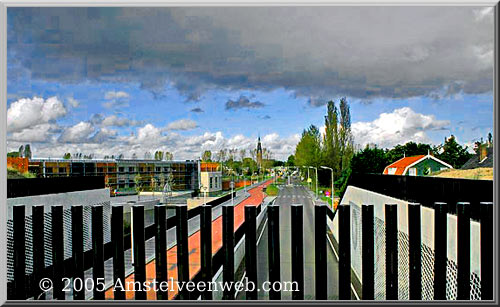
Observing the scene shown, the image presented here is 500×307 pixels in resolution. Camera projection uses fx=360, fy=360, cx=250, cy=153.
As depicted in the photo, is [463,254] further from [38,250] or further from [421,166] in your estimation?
[421,166]

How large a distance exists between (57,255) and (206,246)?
2.90 ft

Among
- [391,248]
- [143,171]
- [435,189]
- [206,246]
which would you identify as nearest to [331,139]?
[143,171]

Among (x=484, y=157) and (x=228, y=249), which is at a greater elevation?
(x=484, y=157)

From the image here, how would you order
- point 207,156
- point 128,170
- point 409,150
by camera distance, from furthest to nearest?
1. point 207,156
2. point 409,150
3. point 128,170

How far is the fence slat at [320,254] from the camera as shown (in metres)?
2.01

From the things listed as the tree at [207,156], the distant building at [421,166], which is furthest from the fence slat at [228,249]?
the tree at [207,156]

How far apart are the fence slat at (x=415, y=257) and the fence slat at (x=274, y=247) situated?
0.77m

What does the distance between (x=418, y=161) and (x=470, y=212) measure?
26.2 m

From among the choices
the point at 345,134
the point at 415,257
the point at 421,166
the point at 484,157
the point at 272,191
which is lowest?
the point at 272,191

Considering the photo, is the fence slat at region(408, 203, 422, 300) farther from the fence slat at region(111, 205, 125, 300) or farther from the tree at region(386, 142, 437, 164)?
the tree at region(386, 142, 437, 164)

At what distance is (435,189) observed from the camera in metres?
3.14

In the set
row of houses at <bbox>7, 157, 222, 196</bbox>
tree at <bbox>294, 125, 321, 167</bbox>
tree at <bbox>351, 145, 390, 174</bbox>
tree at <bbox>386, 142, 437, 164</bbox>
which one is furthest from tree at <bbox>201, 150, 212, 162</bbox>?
tree at <bbox>386, 142, 437, 164</bbox>

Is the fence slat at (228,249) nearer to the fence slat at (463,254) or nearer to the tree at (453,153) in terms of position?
the fence slat at (463,254)
